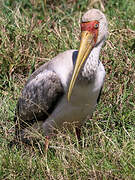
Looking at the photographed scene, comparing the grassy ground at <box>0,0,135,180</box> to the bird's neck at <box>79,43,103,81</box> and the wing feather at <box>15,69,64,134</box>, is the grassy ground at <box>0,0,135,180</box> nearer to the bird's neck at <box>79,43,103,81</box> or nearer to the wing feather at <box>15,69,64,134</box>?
→ the wing feather at <box>15,69,64,134</box>

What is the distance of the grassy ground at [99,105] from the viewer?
3.73m

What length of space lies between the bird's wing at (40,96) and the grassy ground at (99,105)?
9.2 inches

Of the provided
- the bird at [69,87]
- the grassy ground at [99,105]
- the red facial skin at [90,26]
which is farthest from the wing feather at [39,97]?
the red facial skin at [90,26]

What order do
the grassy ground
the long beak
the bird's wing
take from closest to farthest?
the grassy ground
the long beak
the bird's wing

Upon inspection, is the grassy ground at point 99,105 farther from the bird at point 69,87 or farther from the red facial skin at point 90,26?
the red facial skin at point 90,26

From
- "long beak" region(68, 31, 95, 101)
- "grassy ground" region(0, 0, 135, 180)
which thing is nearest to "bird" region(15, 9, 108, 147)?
"long beak" region(68, 31, 95, 101)

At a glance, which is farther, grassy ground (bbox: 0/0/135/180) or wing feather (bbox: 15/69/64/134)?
wing feather (bbox: 15/69/64/134)

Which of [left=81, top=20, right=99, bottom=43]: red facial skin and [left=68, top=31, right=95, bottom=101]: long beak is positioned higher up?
[left=81, top=20, right=99, bottom=43]: red facial skin

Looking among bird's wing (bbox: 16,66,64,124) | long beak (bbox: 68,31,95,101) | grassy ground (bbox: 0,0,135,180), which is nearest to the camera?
grassy ground (bbox: 0,0,135,180)

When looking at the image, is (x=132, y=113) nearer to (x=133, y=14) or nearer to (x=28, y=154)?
(x=28, y=154)

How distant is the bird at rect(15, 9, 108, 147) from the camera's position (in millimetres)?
4133

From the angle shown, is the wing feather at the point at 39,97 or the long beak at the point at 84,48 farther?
the wing feather at the point at 39,97

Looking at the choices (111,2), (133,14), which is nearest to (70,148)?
(133,14)

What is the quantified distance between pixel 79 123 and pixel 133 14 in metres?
2.17
